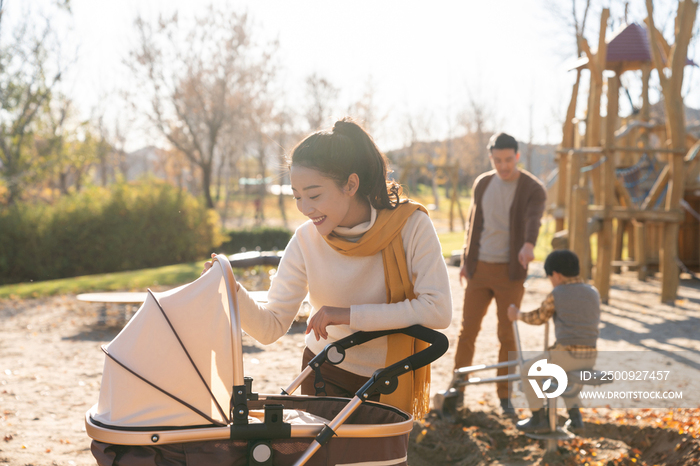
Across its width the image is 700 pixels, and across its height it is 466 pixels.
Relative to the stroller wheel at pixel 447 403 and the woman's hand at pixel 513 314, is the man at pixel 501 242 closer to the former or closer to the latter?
the stroller wheel at pixel 447 403

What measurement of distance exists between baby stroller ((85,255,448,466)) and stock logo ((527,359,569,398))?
196cm

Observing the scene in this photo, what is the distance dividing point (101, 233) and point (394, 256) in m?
14.6

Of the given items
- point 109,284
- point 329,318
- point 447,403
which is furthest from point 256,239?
point 329,318

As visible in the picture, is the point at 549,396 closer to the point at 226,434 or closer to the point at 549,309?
the point at 549,309

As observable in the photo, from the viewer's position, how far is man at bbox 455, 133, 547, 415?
4.27 meters

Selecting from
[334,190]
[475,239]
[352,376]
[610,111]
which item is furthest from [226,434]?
[610,111]

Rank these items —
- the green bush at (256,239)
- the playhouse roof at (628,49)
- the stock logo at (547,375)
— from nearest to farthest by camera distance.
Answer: the stock logo at (547,375) → the playhouse roof at (628,49) → the green bush at (256,239)

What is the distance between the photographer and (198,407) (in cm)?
171

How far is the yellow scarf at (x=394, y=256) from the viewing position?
2031 mm

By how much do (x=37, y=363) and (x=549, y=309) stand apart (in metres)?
5.44

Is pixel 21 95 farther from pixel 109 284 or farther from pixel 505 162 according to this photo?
pixel 505 162

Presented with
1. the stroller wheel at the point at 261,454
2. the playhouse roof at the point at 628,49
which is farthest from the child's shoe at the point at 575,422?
the playhouse roof at the point at 628,49

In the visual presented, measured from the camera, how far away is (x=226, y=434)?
1.66m

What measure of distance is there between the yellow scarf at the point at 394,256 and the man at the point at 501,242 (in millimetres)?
2325
